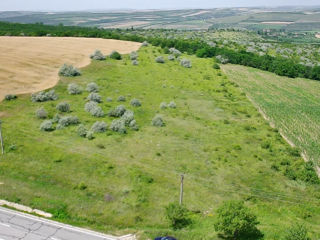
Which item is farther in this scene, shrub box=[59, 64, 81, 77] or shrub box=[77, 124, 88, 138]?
shrub box=[59, 64, 81, 77]

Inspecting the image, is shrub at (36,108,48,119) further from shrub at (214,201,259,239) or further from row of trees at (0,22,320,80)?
row of trees at (0,22,320,80)

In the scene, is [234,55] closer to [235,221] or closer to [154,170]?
[154,170]

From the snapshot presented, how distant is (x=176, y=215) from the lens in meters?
23.2

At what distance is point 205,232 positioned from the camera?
2308 centimetres

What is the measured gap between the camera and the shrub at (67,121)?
133 ft

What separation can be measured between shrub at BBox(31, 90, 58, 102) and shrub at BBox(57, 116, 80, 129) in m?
10.4

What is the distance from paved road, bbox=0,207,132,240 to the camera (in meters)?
21.9

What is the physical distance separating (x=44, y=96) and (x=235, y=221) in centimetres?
3897

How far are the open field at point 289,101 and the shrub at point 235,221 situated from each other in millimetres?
18058

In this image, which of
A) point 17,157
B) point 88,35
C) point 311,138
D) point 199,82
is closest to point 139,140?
point 17,157

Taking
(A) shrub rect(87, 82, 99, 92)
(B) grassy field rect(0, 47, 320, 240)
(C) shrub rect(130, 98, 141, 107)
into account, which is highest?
(A) shrub rect(87, 82, 99, 92)

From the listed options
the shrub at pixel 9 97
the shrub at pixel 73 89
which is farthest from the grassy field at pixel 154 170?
the shrub at pixel 73 89

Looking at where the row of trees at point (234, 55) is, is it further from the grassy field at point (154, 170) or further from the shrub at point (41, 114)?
the shrub at point (41, 114)

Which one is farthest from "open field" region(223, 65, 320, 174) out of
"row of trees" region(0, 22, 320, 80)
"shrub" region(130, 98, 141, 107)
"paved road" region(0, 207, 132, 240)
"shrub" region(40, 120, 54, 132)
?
"shrub" region(40, 120, 54, 132)
